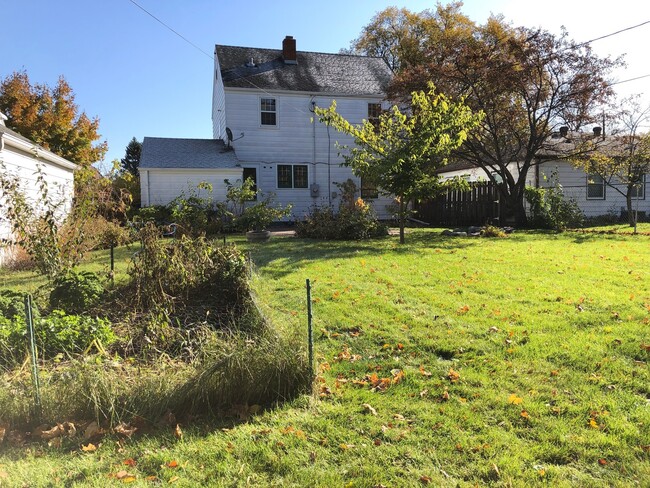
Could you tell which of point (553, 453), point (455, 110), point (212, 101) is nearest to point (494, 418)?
point (553, 453)

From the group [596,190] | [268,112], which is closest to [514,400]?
[268,112]

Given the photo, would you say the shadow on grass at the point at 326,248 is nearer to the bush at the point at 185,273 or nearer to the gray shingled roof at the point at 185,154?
the bush at the point at 185,273

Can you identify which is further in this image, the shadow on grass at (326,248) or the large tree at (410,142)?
the large tree at (410,142)

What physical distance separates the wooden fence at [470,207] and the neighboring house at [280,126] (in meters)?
2.96

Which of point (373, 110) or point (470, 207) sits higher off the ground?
point (373, 110)

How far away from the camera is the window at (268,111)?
2109 cm

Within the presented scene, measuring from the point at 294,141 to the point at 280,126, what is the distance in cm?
94

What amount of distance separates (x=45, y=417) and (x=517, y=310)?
510 centimetres

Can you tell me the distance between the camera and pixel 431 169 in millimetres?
13250

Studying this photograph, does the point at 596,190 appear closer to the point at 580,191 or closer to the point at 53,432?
the point at 580,191

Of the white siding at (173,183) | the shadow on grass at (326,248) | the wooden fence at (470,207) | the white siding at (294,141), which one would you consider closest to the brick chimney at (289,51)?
the white siding at (294,141)

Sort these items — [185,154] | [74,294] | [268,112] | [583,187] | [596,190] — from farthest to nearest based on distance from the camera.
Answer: [596,190], [583,187], [268,112], [185,154], [74,294]

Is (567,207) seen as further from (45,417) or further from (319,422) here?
(45,417)

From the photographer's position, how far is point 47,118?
2297cm
